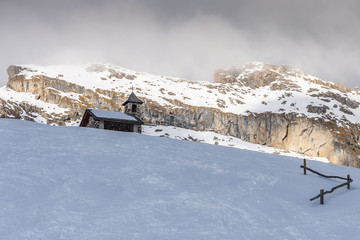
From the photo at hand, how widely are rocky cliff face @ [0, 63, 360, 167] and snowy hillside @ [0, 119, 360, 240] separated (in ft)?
367

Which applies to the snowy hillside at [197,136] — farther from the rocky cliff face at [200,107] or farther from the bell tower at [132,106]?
the bell tower at [132,106]

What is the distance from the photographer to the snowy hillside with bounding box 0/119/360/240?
9836 millimetres

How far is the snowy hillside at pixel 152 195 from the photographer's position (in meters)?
9.84

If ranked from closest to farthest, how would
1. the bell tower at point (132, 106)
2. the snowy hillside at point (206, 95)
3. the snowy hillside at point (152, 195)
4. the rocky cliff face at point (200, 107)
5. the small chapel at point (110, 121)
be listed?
1. the snowy hillside at point (152, 195)
2. the small chapel at point (110, 121)
3. the bell tower at point (132, 106)
4. the rocky cliff face at point (200, 107)
5. the snowy hillside at point (206, 95)

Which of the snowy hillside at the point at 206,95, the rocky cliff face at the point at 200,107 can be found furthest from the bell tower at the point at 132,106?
the snowy hillside at the point at 206,95

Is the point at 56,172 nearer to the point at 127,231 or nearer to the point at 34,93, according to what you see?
the point at 127,231

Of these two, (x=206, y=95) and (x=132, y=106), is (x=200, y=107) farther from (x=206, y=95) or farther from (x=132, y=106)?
(x=132, y=106)

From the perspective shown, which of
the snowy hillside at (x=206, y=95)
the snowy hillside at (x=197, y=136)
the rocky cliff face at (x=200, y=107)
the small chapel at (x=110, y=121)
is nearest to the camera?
the small chapel at (x=110, y=121)

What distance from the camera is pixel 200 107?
519ft

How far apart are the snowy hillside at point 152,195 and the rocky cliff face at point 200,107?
111916 mm

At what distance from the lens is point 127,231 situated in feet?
31.0

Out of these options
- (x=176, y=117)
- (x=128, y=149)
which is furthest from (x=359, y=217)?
(x=176, y=117)

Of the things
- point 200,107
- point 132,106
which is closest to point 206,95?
point 200,107

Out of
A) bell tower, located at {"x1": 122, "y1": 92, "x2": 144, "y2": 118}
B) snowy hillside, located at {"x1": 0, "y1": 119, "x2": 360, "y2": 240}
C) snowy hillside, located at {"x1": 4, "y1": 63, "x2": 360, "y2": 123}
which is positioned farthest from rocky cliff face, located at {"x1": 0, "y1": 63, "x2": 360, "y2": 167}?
snowy hillside, located at {"x1": 0, "y1": 119, "x2": 360, "y2": 240}
